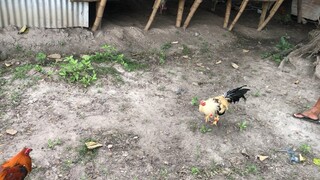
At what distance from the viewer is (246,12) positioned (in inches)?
373

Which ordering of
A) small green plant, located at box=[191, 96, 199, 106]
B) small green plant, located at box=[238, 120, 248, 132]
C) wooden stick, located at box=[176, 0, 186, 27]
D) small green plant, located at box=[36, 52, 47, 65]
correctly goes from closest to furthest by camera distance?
small green plant, located at box=[238, 120, 248, 132] < small green plant, located at box=[191, 96, 199, 106] < small green plant, located at box=[36, 52, 47, 65] < wooden stick, located at box=[176, 0, 186, 27]

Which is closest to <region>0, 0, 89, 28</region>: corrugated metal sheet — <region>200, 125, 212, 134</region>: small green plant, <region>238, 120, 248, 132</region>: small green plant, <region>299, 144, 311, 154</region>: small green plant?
<region>200, 125, 212, 134</region>: small green plant

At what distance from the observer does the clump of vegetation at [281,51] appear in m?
7.19

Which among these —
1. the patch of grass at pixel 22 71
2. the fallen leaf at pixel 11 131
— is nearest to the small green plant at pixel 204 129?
the fallen leaf at pixel 11 131

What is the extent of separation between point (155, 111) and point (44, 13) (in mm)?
2946

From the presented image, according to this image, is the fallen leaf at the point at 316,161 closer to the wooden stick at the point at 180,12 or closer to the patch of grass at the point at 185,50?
the patch of grass at the point at 185,50

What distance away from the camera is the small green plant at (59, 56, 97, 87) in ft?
18.0

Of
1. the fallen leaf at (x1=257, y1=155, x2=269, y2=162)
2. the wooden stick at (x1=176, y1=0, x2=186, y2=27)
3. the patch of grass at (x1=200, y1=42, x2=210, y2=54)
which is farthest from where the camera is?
the wooden stick at (x1=176, y1=0, x2=186, y2=27)

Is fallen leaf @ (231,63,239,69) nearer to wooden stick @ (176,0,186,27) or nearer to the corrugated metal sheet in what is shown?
wooden stick @ (176,0,186,27)

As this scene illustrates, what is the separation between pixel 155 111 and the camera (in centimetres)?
514

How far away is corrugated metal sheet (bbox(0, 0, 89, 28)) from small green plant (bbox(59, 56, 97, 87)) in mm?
1217

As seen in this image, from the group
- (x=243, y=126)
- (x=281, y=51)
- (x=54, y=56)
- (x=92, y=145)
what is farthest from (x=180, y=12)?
(x=92, y=145)

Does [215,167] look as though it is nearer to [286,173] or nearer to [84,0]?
[286,173]

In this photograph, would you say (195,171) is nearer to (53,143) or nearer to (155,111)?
(155,111)
